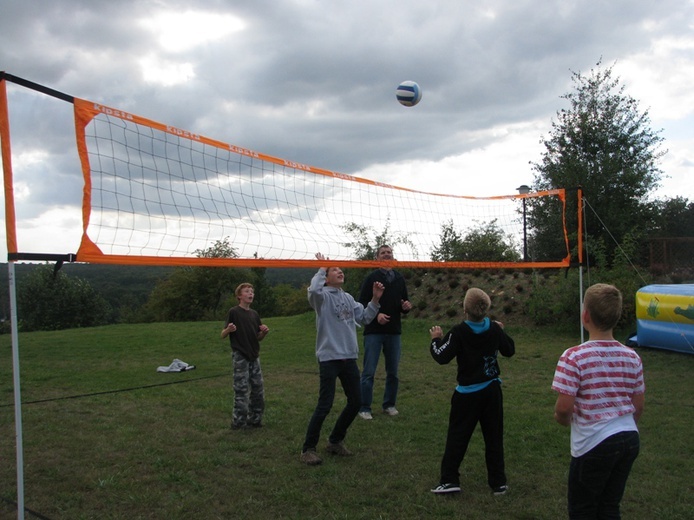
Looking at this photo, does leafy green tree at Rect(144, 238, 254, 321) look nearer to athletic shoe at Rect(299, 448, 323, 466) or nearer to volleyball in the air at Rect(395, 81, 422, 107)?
volleyball in the air at Rect(395, 81, 422, 107)

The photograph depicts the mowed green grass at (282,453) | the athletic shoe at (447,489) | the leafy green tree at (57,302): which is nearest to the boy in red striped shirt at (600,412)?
the mowed green grass at (282,453)

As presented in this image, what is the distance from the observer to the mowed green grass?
3992mm

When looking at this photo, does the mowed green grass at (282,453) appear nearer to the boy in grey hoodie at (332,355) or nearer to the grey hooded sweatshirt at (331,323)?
the boy in grey hoodie at (332,355)

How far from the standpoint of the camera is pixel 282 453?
5125 mm

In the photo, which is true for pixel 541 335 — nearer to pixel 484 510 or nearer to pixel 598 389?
pixel 484 510

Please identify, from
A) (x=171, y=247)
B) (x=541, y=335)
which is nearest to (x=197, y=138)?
(x=171, y=247)

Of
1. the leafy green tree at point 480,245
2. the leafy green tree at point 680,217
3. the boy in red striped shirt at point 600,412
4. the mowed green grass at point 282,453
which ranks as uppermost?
the leafy green tree at point 680,217

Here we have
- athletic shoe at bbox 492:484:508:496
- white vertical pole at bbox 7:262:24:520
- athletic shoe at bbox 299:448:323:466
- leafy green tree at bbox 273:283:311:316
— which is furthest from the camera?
leafy green tree at bbox 273:283:311:316

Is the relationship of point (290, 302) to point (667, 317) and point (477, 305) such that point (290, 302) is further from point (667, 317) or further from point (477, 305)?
point (477, 305)

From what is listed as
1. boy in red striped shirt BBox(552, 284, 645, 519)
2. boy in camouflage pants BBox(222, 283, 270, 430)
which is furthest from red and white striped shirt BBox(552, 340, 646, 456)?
boy in camouflage pants BBox(222, 283, 270, 430)

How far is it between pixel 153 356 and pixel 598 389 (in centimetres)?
1054

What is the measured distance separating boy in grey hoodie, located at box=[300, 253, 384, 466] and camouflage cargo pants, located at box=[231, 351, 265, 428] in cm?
109

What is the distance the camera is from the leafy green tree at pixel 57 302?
39.7 metres

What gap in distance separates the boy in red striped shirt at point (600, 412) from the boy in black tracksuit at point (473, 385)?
120cm
